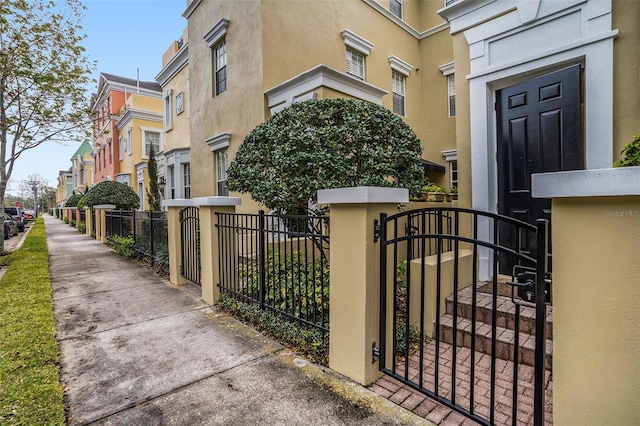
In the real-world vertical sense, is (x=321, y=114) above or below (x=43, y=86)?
below

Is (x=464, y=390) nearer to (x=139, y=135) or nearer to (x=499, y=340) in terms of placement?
(x=499, y=340)

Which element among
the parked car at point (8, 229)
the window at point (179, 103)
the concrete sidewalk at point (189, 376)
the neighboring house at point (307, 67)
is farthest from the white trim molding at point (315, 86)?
the parked car at point (8, 229)

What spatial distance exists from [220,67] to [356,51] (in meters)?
4.10

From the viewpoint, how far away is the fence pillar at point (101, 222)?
46.1ft

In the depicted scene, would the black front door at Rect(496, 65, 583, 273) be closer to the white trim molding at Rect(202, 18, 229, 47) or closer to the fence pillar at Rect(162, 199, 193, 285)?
the fence pillar at Rect(162, 199, 193, 285)

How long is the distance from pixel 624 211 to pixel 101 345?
5.01 m

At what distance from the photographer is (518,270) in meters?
2.19

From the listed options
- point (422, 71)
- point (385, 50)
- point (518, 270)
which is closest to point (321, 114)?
point (518, 270)

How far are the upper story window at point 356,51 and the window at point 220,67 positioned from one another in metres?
3.50

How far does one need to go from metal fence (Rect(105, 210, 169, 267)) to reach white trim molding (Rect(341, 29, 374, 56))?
6.93 metres

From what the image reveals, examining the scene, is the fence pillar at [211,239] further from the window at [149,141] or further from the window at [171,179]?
the window at [149,141]

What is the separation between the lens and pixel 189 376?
10.4ft

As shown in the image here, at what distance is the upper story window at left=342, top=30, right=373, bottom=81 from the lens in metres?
9.46

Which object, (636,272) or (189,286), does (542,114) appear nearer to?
(636,272)
